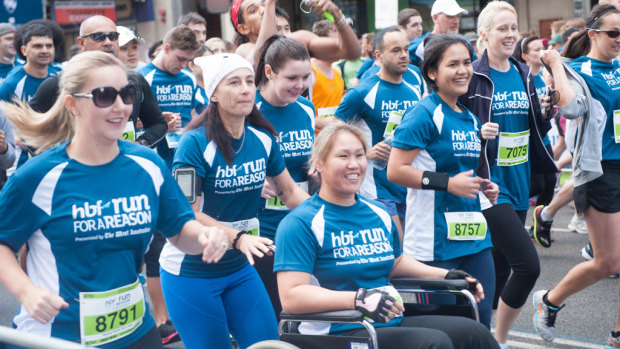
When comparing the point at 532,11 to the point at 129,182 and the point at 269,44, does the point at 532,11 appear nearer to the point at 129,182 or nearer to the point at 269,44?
the point at 269,44

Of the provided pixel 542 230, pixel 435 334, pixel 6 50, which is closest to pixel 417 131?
pixel 435 334

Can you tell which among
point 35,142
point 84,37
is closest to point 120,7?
point 84,37

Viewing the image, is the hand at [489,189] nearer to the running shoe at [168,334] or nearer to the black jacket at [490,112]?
the black jacket at [490,112]

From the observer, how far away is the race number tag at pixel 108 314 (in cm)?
291

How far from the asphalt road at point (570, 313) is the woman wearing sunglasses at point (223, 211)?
1.93 metres

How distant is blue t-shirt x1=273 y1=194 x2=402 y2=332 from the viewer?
3.52 metres

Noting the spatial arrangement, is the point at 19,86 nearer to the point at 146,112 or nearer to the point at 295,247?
the point at 146,112

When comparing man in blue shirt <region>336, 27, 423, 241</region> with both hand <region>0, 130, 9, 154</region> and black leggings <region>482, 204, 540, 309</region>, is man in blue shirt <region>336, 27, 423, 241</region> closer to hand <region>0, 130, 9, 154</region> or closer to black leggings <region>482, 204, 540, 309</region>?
black leggings <region>482, 204, 540, 309</region>

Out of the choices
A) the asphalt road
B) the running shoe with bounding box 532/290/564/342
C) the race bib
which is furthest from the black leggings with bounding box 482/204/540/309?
the race bib

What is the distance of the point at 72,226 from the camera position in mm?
2881

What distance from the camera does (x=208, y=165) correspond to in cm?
394

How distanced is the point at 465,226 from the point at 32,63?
425 centimetres

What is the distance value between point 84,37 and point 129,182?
3127 mm

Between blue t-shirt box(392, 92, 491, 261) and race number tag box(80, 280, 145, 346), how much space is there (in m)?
1.84
